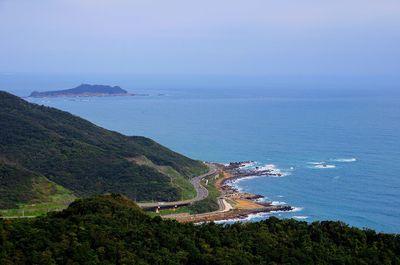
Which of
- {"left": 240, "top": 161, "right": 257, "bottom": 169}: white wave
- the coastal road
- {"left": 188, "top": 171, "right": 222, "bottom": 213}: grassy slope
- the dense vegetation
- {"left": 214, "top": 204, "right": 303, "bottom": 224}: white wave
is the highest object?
the dense vegetation

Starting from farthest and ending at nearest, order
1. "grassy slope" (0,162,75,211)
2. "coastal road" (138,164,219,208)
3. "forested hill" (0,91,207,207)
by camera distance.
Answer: "forested hill" (0,91,207,207) → "coastal road" (138,164,219,208) → "grassy slope" (0,162,75,211)

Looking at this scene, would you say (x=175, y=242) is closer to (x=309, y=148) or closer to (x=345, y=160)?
(x=345, y=160)

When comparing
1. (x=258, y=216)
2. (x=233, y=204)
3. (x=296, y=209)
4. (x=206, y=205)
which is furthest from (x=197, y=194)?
(x=296, y=209)

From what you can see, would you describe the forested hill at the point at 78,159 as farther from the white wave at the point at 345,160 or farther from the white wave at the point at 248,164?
the white wave at the point at 345,160

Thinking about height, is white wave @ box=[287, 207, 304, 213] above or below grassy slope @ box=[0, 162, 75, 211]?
below

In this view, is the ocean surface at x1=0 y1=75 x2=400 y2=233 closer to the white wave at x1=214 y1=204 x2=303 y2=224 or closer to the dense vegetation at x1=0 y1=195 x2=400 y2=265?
the white wave at x1=214 y1=204 x2=303 y2=224

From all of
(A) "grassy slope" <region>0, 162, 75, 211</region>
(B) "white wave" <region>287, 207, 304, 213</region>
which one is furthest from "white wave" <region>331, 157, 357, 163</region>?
(A) "grassy slope" <region>0, 162, 75, 211</region>
